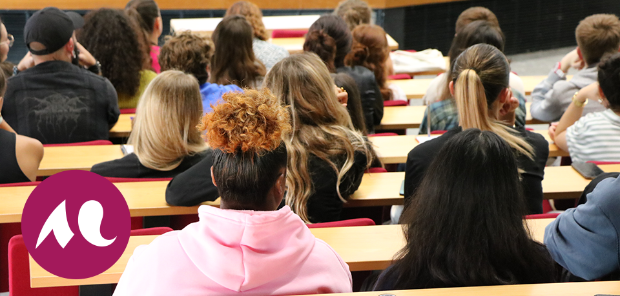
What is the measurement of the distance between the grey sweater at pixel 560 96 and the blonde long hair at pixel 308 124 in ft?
5.61

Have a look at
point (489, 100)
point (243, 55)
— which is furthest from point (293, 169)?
point (243, 55)

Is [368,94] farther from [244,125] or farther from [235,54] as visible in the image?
[244,125]

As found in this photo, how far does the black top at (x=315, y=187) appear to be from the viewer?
2068 mm

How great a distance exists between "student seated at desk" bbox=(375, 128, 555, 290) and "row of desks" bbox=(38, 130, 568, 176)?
3.91ft

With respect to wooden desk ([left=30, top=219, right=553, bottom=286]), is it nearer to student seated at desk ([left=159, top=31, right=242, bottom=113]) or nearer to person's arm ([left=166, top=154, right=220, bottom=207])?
person's arm ([left=166, top=154, right=220, bottom=207])

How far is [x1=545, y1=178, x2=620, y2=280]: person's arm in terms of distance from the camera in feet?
4.57

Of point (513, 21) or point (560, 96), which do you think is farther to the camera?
point (513, 21)

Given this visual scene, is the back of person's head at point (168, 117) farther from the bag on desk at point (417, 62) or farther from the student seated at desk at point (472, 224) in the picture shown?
the bag on desk at point (417, 62)

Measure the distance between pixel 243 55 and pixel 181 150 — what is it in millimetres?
1366

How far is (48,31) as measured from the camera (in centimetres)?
299

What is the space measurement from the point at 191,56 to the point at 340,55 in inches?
35.1

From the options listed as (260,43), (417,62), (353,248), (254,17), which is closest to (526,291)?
(353,248)

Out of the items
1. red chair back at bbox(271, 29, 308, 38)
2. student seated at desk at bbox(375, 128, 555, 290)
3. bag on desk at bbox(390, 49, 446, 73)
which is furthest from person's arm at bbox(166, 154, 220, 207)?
red chair back at bbox(271, 29, 308, 38)

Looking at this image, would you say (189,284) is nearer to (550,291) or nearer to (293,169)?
(550,291)
